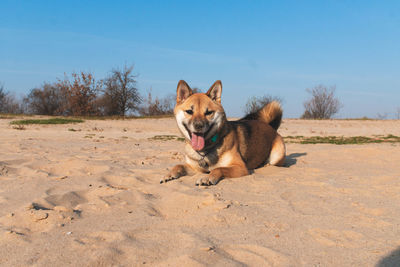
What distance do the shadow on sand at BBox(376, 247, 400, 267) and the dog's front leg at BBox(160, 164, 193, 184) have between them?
9.04ft

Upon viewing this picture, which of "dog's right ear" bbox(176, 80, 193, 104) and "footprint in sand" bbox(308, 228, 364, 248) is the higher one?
"dog's right ear" bbox(176, 80, 193, 104)

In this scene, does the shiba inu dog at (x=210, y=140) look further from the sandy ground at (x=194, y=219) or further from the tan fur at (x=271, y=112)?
the tan fur at (x=271, y=112)

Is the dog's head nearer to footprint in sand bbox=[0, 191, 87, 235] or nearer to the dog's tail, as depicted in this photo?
footprint in sand bbox=[0, 191, 87, 235]

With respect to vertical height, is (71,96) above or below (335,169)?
above

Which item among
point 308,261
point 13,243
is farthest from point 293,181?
point 13,243

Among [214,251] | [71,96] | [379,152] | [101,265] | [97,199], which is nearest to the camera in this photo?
[101,265]

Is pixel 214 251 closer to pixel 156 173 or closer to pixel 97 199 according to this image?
pixel 97 199

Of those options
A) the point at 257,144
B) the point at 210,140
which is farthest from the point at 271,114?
the point at 210,140

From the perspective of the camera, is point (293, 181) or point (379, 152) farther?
point (379, 152)

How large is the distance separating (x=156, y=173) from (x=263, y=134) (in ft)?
6.77

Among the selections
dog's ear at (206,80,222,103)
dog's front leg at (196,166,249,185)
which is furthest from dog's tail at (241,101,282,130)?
dog's front leg at (196,166,249,185)

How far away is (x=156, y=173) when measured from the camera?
482 centimetres

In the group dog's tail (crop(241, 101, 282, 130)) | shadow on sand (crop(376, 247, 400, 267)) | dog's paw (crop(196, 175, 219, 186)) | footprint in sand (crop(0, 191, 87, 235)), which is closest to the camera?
shadow on sand (crop(376, 247, 400, 267))

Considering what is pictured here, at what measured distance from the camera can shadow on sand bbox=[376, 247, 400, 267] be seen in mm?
2031
